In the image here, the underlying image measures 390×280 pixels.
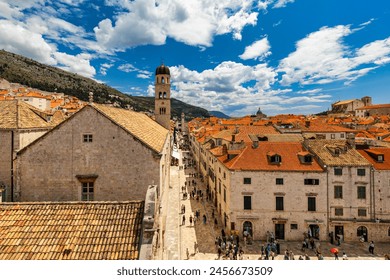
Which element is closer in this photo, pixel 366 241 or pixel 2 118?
pixel 2 118

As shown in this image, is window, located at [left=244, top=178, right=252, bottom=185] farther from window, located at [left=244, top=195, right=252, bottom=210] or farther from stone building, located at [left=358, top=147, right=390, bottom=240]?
stone building, located at [left=358, top=147, right=390, bottom=240]

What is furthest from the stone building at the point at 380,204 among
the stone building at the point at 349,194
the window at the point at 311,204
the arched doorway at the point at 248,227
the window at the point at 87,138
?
the window at the point at 87,138

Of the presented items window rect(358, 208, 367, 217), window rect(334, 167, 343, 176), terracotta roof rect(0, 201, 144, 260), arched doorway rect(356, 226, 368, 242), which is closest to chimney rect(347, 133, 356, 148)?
window rect(334, 167, 343, 176)

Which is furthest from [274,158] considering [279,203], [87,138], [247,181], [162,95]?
[162,95]

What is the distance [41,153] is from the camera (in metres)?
Answer: 15.9

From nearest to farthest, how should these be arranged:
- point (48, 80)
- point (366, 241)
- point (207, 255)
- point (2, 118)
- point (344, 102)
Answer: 1. point (2, 118)
2. point (207, 255)
3. point (366, 241)
4. point (344, 102)
5. point (48, 80)

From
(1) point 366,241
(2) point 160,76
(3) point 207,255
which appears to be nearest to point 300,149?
(1) point 366,241

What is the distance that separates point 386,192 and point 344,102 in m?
158

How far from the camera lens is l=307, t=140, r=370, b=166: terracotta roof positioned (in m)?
29.1

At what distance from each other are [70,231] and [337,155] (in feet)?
101

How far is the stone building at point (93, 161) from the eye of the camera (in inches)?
629

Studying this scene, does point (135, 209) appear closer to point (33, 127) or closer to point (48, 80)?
point (33, 127)

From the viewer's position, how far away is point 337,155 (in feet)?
99.8

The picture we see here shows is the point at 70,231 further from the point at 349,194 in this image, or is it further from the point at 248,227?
the point at 349,194
